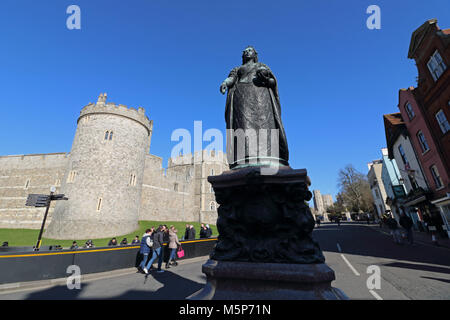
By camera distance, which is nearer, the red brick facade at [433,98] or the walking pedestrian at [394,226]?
the walking pedestrian at [394,226]

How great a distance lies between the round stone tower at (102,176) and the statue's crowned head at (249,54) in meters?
20.4

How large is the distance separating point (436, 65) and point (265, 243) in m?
18.6

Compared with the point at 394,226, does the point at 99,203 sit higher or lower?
higher

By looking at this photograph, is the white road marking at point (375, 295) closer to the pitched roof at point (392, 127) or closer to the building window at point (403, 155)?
the pitched roof at point (392, 127)

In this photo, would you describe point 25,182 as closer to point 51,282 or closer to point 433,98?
point 51,282

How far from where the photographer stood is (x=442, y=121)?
1330cm

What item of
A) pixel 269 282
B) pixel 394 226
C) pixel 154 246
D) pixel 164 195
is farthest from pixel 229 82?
pixel 164 195

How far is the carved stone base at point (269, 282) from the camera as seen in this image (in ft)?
6.83

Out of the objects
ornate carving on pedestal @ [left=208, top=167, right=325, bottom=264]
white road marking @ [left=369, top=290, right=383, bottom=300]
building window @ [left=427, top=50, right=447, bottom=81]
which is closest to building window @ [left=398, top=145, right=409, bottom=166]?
building window @ [left=427, top=50, right=447, bottom=81]

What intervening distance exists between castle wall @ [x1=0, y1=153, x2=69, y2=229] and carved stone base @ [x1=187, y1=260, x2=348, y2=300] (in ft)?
100

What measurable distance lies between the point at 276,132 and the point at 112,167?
70.6 ft

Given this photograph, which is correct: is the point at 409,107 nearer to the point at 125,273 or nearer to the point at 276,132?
the point at 276,132

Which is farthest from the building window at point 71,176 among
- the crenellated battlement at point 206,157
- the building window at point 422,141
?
the building window at point 422,141
